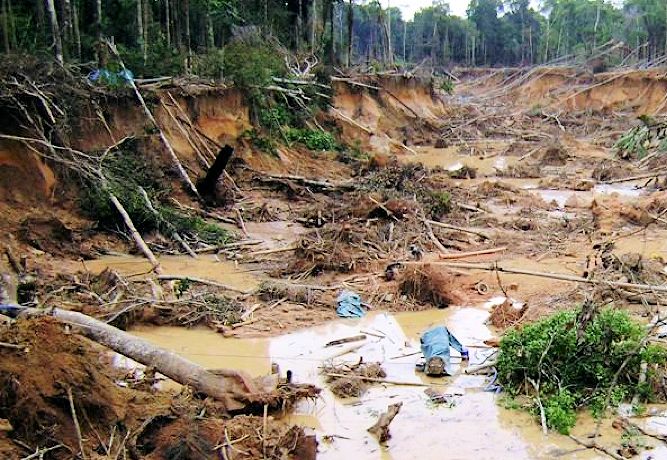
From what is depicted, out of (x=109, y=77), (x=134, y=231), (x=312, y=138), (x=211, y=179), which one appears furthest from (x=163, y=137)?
(x=312, y=138)

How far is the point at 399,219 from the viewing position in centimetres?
1256

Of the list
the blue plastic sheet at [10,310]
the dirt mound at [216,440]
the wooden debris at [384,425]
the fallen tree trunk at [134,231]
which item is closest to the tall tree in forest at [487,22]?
the fallen tree trunk at [134,231]

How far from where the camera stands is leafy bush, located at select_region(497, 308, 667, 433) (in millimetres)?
6363

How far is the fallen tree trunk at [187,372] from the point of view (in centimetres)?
571

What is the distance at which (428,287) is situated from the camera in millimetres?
9477

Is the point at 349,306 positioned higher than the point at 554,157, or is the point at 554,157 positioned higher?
the point at 554,157

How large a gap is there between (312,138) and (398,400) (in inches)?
599

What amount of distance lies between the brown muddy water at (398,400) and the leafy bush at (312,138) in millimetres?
12255

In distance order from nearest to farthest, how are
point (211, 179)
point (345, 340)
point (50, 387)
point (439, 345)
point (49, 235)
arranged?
point (50, 387) → point (439, 345) → point (345, 340) → point (49, 235) → point (211, 179)

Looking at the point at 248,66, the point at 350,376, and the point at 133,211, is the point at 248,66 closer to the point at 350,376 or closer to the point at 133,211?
the point at 133,211

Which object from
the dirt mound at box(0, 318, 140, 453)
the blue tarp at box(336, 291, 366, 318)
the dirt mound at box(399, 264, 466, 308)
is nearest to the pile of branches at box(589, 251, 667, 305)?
the dirt mound at box(399, 264, 466, 308)

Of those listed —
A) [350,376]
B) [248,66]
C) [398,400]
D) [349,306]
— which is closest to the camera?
[398,400]

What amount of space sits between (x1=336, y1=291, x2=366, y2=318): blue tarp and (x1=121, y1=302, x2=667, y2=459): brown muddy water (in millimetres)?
158

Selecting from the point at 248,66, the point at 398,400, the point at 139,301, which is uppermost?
the point at 248,66
